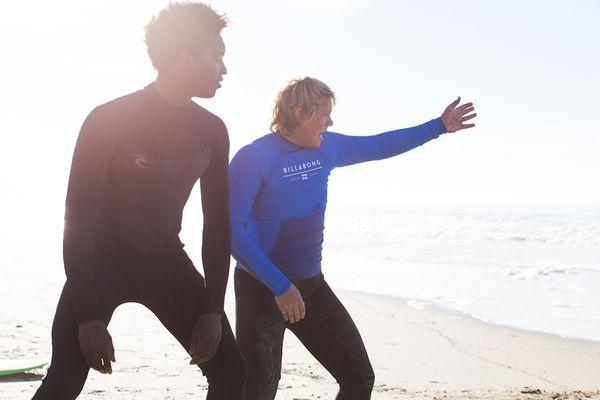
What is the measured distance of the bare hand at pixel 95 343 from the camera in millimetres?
2660

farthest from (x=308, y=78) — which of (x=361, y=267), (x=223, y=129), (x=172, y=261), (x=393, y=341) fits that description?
(x=361, y=267)

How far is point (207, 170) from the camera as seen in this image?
10.2ft

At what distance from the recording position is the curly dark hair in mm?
2852

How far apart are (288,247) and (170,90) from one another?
1.05 m

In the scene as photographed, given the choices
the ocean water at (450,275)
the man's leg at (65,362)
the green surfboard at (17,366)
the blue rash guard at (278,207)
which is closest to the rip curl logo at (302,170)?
the blue rash guard at (278,207)

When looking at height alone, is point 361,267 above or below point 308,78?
below

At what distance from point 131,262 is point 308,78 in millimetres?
1273

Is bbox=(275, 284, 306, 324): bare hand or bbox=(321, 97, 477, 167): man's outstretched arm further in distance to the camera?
bbox=(321, 97, 477, 167): man's outstretched arm

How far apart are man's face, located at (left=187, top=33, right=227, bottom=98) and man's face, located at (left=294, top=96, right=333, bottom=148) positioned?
30.5 inches

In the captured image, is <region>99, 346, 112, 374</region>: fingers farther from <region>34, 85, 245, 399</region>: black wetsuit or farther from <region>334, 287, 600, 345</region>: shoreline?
<region>334, 287, 600, 345</region>: shoreline

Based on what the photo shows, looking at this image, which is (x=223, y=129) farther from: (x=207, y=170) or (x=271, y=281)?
(x=271, y=281)

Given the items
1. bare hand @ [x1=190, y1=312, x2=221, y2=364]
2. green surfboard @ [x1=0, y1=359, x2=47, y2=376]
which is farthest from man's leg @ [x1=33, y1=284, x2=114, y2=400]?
green surfboard @ [x1=0, y1=359, x2=47, y2=376]

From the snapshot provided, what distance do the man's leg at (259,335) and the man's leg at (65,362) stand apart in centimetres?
88

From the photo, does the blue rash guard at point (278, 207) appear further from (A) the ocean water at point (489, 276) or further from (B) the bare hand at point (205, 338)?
(A) the ocean water at point (489, 276)
